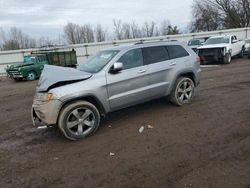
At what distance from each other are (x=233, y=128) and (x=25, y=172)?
3.95 meters

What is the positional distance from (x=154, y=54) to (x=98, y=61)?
56.8 inches

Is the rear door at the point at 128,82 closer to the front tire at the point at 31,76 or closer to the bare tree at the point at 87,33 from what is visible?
the front tire at the point at 31,76

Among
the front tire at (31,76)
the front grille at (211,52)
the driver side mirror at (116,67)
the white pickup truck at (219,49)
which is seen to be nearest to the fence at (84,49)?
the front tire at (31,76)

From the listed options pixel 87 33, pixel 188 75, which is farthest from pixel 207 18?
pixel 188 75

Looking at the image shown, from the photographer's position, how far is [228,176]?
3.44 metres

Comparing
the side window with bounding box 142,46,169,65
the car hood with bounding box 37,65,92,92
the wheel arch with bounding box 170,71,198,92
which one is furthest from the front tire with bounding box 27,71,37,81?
the wheel arch with bounding box 170,71,198,92

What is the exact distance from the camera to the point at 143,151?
4371 mm

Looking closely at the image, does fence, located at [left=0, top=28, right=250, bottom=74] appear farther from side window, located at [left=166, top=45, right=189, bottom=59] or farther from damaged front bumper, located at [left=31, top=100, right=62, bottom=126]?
damaged front bumper, located at [left=31, top=100, right=62, bottom=126]

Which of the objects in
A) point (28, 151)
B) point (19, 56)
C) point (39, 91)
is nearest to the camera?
point (28, 151)

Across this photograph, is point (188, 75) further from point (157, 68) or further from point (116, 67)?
point (116, 67)

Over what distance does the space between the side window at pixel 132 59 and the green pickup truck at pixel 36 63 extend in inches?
540

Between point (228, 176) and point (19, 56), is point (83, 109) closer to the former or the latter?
point (228, 176)

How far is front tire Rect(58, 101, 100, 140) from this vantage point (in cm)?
496

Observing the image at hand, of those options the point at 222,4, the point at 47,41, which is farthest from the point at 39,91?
the point at 222,4
